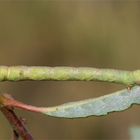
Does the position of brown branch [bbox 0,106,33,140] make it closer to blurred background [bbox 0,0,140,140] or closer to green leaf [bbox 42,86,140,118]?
green leaf [bbox 42,86,140,118]

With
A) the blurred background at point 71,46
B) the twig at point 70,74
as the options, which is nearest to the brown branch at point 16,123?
the twig at point 70,74

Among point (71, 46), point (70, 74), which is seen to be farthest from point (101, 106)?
point (71, 46)

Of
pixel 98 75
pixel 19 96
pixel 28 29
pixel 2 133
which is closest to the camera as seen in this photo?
pixel 98 75

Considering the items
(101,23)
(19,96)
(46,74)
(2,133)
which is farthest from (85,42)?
(46,74)

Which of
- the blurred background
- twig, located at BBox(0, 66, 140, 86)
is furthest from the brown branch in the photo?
the blurred background

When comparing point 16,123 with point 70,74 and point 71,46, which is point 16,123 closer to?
point 70,74

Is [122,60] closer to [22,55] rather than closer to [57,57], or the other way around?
[57,57]

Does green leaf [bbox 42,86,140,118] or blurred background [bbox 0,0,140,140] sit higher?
blurred background [bbox 0,0,140,140]
